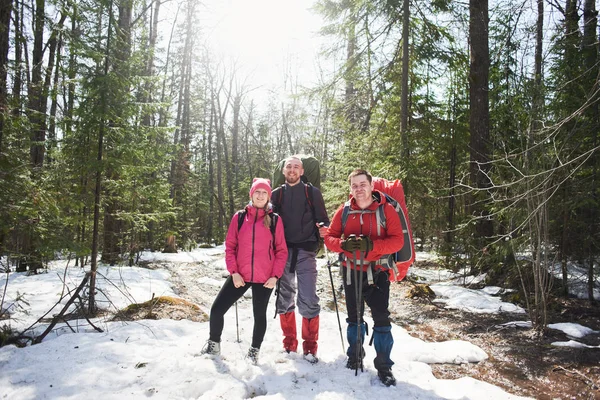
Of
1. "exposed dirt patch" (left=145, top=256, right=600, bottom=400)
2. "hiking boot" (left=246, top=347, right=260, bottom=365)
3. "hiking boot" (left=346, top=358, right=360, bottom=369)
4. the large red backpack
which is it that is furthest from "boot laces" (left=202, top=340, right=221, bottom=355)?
"exposed dirt patch" (left=145, top=256, right=600, bottom=400)

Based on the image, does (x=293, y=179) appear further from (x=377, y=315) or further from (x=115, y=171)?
(x=115, y=171)

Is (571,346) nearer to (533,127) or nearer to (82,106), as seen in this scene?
(533,127)

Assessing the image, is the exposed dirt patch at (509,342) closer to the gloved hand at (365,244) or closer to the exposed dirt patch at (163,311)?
the exposed dirt patch at (163,311)

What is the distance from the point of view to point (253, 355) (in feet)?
12.2

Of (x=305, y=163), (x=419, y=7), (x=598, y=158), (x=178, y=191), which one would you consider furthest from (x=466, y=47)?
(x=178, y=191)

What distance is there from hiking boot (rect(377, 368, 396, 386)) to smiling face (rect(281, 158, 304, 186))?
2.23 meters

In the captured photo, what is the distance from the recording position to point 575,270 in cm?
706

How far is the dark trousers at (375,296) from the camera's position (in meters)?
3.44

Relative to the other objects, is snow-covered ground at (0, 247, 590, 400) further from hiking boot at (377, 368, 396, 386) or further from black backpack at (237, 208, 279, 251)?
black backpack at (237, 208, 279, 251)

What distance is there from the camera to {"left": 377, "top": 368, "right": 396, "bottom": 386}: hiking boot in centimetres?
334

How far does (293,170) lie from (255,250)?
41.5 inches

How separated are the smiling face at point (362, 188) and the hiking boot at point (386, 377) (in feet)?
5.55

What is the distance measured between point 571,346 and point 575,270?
327 cm

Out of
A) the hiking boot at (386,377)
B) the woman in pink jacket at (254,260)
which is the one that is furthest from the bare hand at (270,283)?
the hiking boot at (386,377)
